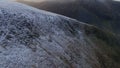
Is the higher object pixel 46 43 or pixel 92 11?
pixel 46 43

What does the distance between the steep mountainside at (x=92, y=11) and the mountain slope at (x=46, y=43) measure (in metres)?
14.2

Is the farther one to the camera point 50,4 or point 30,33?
point 50,4

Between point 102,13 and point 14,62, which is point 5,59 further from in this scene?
point 102,13

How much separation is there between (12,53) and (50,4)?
19.7 metres

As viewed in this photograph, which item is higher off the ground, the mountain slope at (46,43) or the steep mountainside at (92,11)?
the mountain slope at (46,43)

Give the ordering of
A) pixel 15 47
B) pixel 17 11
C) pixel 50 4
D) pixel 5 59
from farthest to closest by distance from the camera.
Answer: pixel 50 4, pixel 17 11, pixel 15 47, pixel 5 59

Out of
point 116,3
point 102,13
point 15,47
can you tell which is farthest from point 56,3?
point 15,47

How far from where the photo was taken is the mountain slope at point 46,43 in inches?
331

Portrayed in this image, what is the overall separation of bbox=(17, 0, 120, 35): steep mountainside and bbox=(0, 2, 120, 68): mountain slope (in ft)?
46.5

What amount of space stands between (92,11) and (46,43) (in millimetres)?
24432

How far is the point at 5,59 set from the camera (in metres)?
7.85

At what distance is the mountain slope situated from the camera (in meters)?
8.41

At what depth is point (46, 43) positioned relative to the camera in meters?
9.85

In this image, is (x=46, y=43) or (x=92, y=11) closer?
(x=46, y=43)
